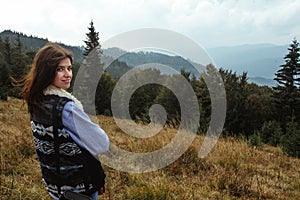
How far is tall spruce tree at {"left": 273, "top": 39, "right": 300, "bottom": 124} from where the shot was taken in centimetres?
4036

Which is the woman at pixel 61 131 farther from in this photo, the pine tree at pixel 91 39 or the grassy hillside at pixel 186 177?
the pine tree at pixel 91 39

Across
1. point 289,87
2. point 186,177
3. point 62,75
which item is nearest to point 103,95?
point 289,87

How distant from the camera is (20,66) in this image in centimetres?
4175

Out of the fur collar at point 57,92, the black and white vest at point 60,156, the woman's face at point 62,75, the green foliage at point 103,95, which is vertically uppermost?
the green foliage at point 103,95

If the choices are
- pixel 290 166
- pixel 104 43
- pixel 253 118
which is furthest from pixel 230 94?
pixel 104 43

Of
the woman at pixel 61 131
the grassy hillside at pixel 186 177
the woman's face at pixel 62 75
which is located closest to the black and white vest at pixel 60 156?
the woman at pixel 61 131

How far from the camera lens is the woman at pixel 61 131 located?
6.42 ft

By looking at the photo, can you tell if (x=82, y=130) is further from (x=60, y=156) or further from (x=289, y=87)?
(x=289, y=87)

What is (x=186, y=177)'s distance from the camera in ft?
14.0

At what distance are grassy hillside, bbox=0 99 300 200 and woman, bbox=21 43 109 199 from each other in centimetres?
137

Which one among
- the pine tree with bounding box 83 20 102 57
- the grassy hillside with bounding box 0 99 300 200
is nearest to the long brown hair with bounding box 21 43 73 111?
the grassy hillside with bounding box 0 99 300 200

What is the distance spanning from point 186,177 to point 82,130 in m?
2.66

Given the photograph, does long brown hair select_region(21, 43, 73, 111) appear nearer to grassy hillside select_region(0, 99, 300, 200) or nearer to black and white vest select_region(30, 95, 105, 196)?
black and white vest select_region(30, 95, 105, 196)

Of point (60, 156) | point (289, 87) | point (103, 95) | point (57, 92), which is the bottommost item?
point (60, 156)
